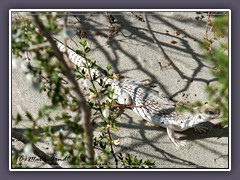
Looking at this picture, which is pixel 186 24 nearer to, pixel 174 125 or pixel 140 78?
pixel 140 78

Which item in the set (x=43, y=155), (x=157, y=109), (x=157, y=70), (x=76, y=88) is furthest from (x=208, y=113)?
(x=76, y=88)

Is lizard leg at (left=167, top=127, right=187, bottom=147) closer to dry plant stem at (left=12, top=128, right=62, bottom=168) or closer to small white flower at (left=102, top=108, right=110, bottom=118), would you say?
small white flower at (left=102, top=108, right=110, bottom=118)

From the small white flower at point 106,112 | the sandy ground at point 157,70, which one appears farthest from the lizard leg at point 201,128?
the small white flower at point 106,112

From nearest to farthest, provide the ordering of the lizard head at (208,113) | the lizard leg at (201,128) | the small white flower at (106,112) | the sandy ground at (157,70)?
the small white flower at (106,112) < the lizard head at (208,113) < the sandy ground at (157,70) < the lizard leg at (201,128)

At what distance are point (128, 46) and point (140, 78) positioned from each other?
33 cm

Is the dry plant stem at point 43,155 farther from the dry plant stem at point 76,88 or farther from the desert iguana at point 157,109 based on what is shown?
the dry plant stem at point 76,88

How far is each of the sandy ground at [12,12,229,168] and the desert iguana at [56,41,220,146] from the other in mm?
89

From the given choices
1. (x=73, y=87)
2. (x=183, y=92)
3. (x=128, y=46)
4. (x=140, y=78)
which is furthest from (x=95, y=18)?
(x=73, y=87)

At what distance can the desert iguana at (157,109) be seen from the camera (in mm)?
3607

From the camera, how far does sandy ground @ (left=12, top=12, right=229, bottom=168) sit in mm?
3596

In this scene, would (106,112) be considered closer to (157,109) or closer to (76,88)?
(157,109)

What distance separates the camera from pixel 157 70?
404 centimetres

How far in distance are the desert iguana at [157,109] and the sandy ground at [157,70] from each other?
89 mm

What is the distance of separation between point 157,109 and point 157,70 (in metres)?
0.45
